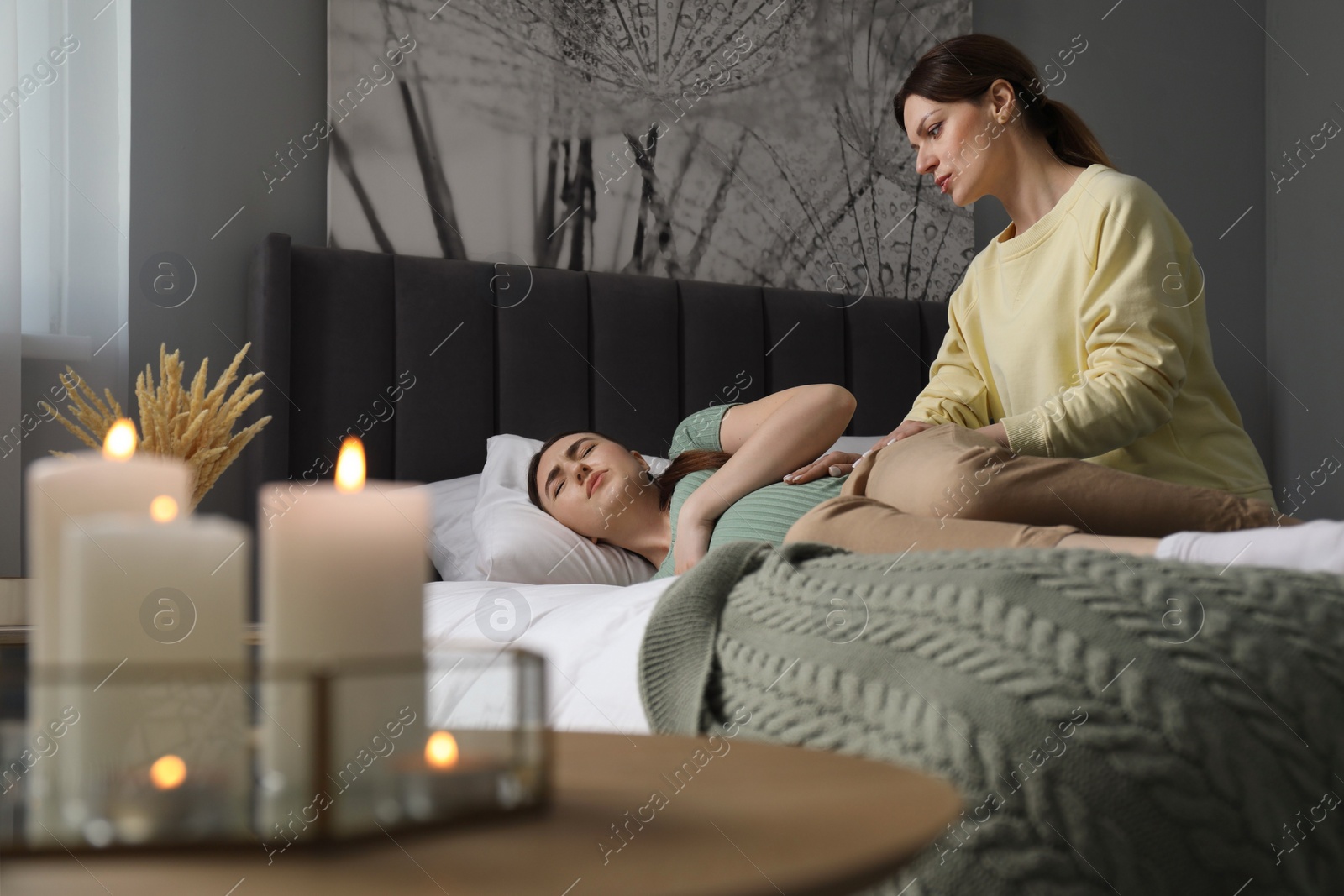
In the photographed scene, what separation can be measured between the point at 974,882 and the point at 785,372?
7.18 feet

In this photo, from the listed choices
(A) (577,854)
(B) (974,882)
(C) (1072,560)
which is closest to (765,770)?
(A) (577,854)

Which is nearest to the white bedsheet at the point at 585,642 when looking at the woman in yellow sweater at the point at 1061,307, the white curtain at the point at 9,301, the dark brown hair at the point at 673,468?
the woman in yellow sweater at the point at 1061,307

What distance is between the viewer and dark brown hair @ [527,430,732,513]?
1987mm

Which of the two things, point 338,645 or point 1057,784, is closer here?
point 338,645

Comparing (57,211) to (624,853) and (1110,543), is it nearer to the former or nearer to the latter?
(1110,543)

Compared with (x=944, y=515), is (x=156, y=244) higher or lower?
higher

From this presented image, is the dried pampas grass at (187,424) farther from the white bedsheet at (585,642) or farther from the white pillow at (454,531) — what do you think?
the white bedsheet at (585,642)

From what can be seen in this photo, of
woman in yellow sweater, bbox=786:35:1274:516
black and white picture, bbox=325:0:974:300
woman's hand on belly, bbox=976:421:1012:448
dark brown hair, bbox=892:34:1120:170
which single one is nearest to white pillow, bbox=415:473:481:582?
black and white picture, bbox=325:0:974:300

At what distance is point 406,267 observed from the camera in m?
2.40

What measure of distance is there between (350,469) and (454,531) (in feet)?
6.19

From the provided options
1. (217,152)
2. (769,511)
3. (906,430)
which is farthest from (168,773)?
(217,152)

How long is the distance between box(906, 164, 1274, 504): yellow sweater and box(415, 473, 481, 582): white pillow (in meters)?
1.06

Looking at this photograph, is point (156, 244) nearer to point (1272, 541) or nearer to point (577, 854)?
point (1272, 541)

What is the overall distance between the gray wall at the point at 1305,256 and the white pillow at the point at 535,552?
2.37m
